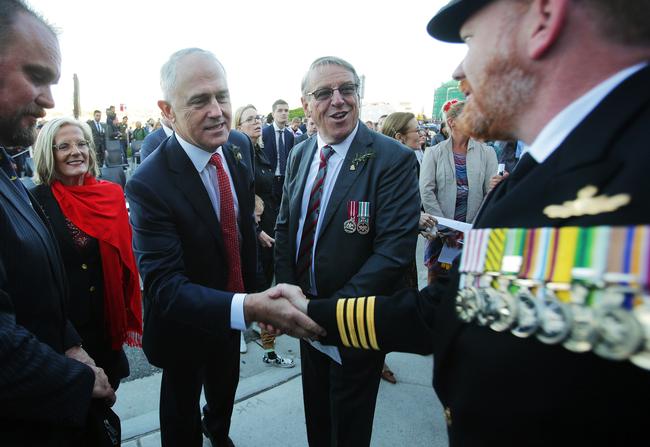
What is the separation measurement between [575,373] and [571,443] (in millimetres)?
139

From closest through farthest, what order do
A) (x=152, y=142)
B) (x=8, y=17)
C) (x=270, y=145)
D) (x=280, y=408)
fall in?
1. (x=8, y=17)
2. (x=280, y=408)
3. (x=152, y=142)
4. (x=270, y=145)

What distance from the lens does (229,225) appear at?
82.9 inches

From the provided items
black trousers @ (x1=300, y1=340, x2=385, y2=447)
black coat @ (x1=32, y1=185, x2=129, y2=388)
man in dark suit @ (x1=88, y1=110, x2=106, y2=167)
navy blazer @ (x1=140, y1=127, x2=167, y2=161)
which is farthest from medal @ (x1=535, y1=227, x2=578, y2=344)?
man in dark suit @ (x1=88, y1=110, x2=106, y2=167)

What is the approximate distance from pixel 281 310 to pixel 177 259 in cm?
56

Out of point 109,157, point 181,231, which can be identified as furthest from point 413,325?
point 109,157

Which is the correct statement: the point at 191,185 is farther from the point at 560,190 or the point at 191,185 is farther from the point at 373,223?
the point at 560,190

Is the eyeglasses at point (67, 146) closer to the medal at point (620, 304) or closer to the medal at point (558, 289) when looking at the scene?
the medal at point (558, 289)

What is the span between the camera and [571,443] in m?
0.74

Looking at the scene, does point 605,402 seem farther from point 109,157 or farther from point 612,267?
point 109,157

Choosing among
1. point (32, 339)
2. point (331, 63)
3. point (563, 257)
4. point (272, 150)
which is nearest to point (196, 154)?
point (331, 63)

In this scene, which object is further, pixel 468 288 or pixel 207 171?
pixel 207 171

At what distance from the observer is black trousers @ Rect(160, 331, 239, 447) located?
6.96 ft

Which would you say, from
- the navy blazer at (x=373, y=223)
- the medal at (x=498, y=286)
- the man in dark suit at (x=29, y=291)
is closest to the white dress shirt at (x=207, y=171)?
the navy blazer at (x=373, y=223)

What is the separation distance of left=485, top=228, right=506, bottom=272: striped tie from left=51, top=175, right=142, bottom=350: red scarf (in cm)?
236
